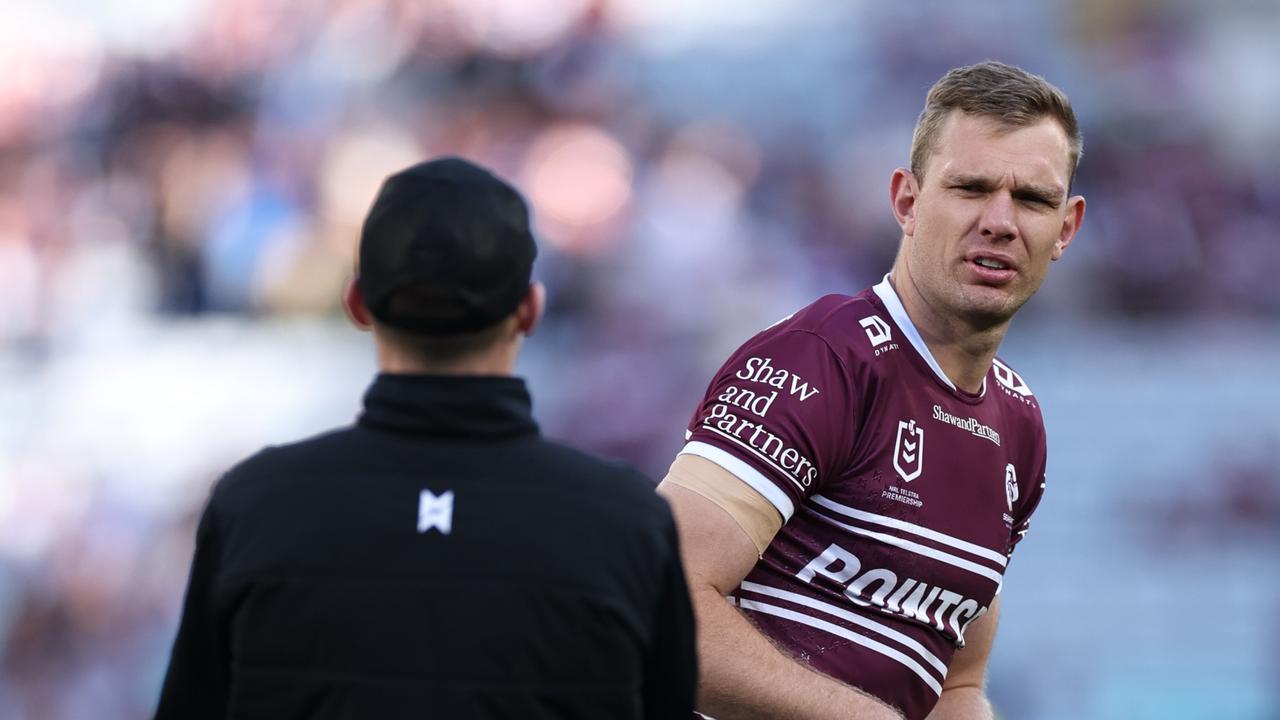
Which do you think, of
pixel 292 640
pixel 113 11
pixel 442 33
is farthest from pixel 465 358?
pixel 113 11

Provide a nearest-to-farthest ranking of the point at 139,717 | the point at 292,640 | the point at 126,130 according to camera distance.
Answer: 1. the point at 292,640
2. the point at 139,717
3. the point at 126,130

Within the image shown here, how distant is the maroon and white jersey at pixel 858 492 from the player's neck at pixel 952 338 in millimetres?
56

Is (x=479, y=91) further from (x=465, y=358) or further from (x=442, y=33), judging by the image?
(x=465, y=358)

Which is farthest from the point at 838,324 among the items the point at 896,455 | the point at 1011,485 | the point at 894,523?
the point at 1011,485

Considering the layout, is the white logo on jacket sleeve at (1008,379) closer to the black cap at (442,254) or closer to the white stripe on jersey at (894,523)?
the white stripe on jersey at (894,523)

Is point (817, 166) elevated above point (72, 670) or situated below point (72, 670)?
above

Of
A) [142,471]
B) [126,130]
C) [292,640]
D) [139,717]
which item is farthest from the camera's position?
[126,130]

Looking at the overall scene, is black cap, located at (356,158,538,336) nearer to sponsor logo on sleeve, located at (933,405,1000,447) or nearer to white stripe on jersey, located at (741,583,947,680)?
white stripe on jersey, located at (741,583,947,680)

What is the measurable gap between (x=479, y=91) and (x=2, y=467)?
4.38m

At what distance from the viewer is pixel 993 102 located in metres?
3.08

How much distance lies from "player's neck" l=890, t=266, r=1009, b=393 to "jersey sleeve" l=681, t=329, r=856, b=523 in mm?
311

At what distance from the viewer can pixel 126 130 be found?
11680 millimetres

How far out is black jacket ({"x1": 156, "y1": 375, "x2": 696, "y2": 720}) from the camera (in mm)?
1833

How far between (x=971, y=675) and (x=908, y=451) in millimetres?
698
